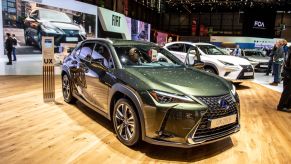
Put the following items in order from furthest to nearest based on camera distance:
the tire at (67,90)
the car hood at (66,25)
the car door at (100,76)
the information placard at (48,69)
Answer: the car hood at (66,25) < the information placard at (48,69) < the tire at (67,90) < the car door at (100,76)

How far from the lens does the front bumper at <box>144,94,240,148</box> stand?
278 cm

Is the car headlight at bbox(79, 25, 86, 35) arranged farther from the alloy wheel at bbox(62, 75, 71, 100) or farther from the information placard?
the alloy wheel at bbox(62, 75, 71, 100)

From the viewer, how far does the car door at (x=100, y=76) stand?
3.63 meters

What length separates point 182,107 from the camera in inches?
109

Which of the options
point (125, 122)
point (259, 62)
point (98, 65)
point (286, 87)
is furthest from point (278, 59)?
point (125, 122)

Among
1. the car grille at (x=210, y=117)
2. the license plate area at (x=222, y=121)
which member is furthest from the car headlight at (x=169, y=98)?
the license plate area at (x=222, y=121)

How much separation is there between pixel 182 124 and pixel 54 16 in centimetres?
983

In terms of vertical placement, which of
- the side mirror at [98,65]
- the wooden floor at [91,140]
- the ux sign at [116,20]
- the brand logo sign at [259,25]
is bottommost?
the wooden floor at [91,140]

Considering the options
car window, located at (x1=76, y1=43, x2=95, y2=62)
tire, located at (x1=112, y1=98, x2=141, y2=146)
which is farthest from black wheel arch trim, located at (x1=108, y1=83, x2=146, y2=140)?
car window, located at (x1=76, y1=43, x2=95, y2=62)

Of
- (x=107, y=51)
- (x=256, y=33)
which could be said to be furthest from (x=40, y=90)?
(x=256, y=33)

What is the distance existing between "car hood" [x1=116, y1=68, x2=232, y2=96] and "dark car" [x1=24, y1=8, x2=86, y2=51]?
825 centimetres

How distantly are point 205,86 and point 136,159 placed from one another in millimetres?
1155

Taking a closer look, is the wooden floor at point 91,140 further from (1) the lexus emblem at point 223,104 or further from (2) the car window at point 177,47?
(2) the car window at point 177,47

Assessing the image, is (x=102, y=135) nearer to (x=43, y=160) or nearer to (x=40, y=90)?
(x=43, y=160)
